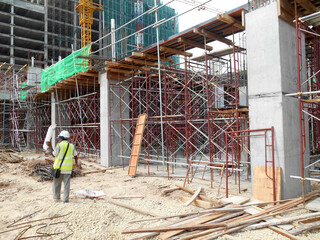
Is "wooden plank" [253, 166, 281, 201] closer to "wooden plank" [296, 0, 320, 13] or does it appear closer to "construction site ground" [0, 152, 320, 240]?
"construction site ground" [0, 152, 320, 240]

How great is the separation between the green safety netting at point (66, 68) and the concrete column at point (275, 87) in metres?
8.63

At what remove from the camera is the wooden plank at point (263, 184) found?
18.8 ft

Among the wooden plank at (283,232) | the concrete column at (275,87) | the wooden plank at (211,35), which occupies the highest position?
the wooden plank at (211,35)

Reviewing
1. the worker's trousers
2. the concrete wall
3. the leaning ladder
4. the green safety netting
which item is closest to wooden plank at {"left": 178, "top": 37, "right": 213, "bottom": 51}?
the concrete wall

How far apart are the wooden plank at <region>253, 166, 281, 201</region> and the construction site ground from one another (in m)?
0.61

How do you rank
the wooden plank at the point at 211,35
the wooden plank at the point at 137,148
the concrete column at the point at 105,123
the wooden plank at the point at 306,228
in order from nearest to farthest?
the wooden plank at the point at 306,228, the wooden plank at the point at 211,35, the wooden plank at the point at 137,148, the concrete column at the point at 105,123

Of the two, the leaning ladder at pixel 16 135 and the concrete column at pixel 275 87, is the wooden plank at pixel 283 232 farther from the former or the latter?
the leaning ladder at pixel 16 135

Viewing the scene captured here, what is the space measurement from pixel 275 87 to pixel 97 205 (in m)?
4.82

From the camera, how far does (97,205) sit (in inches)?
225

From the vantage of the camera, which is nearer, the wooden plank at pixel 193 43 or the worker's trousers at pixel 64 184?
the worker's trousers at pixel 64 184

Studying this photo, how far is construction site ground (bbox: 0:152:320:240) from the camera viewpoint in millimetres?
4730

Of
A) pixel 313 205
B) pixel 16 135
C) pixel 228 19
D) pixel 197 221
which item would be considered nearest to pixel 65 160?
pixel 197 221

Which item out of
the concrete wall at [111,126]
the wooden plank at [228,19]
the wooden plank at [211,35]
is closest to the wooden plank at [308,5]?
the wooden plank at [228,19]

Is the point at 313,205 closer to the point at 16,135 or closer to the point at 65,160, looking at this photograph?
the point at 65,160
